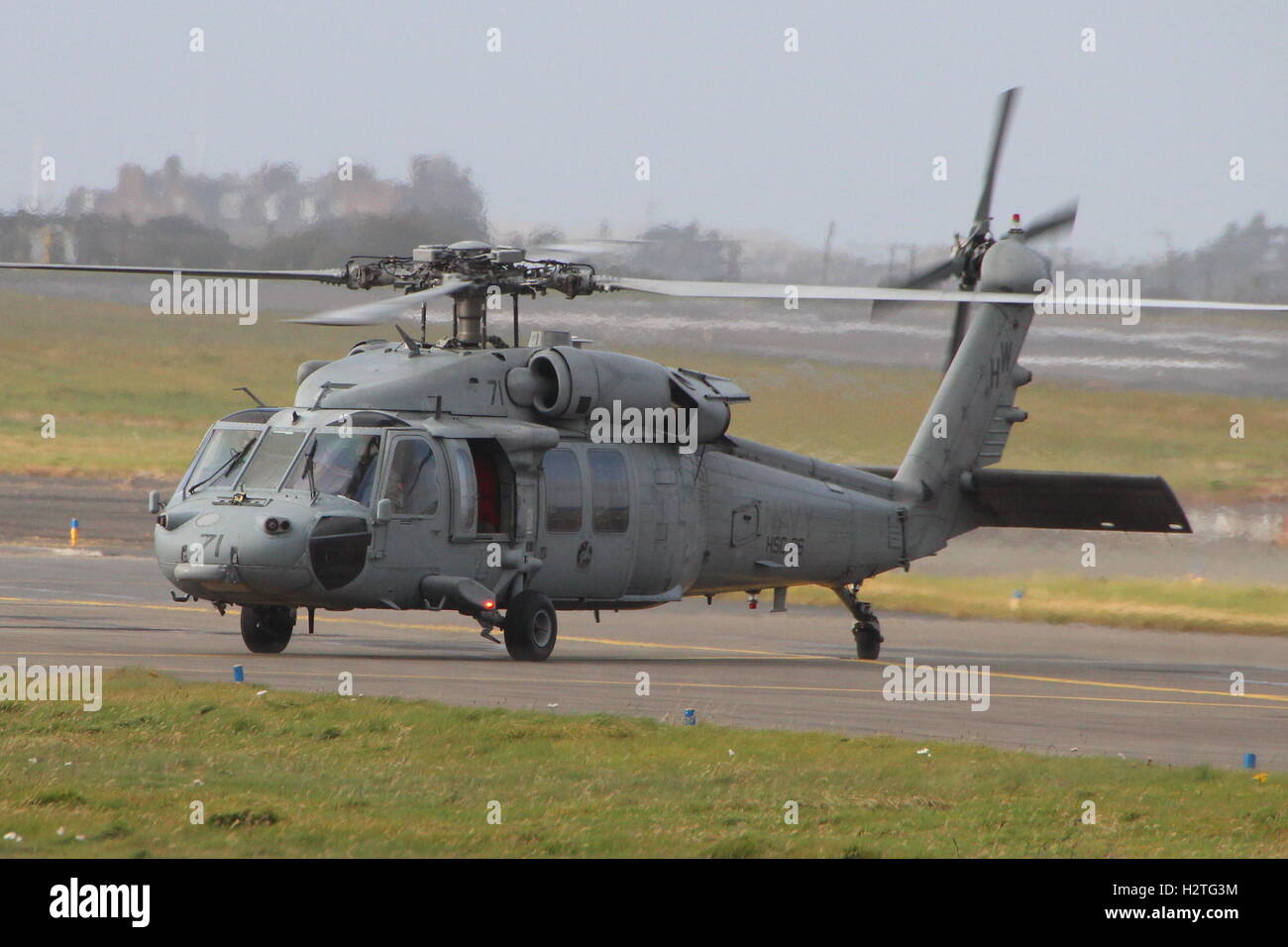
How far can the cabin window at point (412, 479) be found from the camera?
17422 mm

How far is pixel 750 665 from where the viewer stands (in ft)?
65.3

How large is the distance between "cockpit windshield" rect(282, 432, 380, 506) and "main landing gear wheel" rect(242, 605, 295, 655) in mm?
1859

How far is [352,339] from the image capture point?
3991 centimetres

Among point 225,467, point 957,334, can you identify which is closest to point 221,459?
point 225,467

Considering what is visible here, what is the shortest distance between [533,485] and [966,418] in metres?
6.65

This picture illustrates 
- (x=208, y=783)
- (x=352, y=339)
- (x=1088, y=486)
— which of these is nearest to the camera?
(x=208, y=783)

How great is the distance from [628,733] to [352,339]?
27798 mm

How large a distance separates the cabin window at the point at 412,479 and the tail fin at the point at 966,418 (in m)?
7.02

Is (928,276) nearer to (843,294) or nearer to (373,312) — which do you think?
(843,294)
